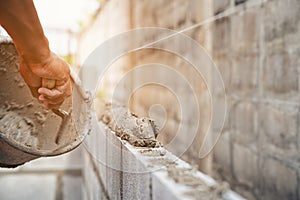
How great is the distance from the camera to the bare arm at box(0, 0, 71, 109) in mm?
1563

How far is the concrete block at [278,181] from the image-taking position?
2.33 metres

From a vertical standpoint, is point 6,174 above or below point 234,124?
below

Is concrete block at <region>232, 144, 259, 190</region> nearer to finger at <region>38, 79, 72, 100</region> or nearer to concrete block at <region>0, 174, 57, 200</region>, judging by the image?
finger at <region>38, 79, 72, 100</region>

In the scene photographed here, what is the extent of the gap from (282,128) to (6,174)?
434cm

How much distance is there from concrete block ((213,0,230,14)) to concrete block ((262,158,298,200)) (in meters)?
1.16

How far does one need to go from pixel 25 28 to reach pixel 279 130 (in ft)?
4.97

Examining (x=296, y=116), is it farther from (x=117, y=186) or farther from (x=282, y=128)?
(x=117, y=186)

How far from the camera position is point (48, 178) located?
19.2 ft

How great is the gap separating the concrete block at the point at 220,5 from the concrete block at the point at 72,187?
10.3 ft

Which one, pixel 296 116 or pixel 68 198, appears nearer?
pixel 296 116

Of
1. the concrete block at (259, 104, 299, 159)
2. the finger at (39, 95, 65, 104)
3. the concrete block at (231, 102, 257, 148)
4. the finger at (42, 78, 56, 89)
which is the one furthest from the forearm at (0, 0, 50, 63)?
the concrete block at (231, 102, 257, 148)

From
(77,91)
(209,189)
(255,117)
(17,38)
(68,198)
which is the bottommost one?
(68,198)

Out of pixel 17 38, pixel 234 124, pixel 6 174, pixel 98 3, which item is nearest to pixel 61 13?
pixel 98 3

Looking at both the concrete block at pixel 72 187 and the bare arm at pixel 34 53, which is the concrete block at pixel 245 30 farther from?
the concrete block at pixel 72 187
